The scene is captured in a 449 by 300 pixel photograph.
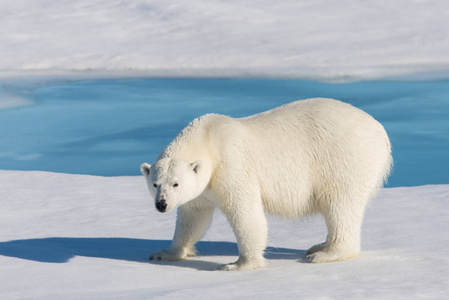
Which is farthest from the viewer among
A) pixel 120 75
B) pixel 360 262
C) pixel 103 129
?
→ pixel 120 75

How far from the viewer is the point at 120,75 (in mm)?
11500

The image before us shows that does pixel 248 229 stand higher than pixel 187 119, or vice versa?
pixel 248 229

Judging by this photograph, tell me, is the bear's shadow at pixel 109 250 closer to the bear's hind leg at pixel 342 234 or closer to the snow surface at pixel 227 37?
the bear's hind leg at pixel 342 234

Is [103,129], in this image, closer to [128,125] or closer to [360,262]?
[128,125]

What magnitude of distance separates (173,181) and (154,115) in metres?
7.27

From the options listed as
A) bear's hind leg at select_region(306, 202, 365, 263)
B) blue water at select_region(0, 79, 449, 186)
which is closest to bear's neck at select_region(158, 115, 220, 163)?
bear's hind leg at select_region(306, 202, 365, 263)

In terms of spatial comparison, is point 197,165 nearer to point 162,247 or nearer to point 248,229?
point 248,229

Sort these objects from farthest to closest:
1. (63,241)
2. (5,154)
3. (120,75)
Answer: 1. (120,75)
2. (5,154)
3. (63,241)

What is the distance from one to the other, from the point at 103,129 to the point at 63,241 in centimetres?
581

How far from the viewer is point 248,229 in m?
3.50

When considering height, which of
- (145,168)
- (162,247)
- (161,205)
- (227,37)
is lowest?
(162,247)

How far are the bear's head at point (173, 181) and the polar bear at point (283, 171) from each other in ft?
0.23

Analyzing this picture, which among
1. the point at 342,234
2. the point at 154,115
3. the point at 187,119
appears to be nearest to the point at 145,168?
the point at 342,234

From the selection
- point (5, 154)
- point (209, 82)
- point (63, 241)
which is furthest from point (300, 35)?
point (63, 241)
